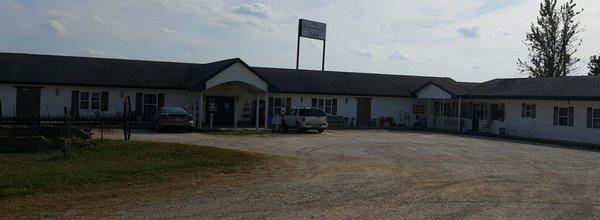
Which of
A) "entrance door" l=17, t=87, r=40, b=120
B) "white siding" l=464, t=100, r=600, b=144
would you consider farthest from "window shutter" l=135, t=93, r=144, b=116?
"white siding" l=464, t=100, r=600, b=144

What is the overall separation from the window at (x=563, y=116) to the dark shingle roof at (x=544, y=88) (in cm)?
85

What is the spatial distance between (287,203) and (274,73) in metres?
30.3

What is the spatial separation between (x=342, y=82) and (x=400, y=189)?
29.4 meters

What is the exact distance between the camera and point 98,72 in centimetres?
3450

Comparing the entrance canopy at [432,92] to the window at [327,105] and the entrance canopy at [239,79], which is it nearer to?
the window at [327,105]

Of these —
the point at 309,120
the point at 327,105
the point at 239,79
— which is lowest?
the point at 309,120

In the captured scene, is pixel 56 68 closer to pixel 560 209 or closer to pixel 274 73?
pixel 274 73

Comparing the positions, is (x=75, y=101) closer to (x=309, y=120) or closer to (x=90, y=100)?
(x=90, y=100)

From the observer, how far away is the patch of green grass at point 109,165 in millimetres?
11977

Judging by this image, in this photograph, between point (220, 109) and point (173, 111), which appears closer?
→ point (173, 111)

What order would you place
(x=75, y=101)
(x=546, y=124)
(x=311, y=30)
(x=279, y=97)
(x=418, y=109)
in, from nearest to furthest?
(x=546, y=124) < (x=75, y=101) < (x=279, y=97) < (x=418, y=109) < (x=311, y=30)

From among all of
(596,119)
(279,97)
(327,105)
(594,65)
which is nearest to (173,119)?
(279,97)

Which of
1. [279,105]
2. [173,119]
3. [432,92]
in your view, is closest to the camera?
[173,119]

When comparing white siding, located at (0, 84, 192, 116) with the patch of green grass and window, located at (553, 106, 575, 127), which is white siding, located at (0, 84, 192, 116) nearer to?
the patch of green grass
